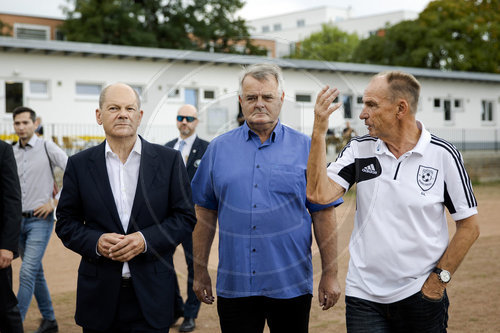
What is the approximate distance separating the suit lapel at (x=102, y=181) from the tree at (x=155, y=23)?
116 feet

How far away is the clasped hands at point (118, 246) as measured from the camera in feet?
10.4

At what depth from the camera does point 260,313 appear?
3430 millimetres

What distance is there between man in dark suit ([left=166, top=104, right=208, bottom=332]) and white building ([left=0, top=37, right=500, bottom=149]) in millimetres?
147

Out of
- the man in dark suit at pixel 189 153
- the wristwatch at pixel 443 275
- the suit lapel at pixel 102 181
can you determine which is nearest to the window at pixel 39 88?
the man in dark suit at pixel 189 153

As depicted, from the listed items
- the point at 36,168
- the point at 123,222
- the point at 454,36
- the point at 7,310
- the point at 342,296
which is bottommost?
the point at 342,296

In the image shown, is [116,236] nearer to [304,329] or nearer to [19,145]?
[304,329]

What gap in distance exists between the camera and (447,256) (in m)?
3.11

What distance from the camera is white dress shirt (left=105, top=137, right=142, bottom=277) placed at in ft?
11.0

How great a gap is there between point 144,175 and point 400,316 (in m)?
1.63

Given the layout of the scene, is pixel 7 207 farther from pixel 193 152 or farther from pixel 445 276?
pixel 445 276

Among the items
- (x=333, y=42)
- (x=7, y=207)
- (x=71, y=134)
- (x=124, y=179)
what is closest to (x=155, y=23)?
(x=71, y=134)

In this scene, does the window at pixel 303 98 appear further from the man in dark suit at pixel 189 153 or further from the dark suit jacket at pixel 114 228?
the man in dark suit at pixel 189 153

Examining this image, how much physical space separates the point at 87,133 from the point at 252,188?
1918 centimetres

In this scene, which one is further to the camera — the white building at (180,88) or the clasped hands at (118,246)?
the white building at (180,88)
